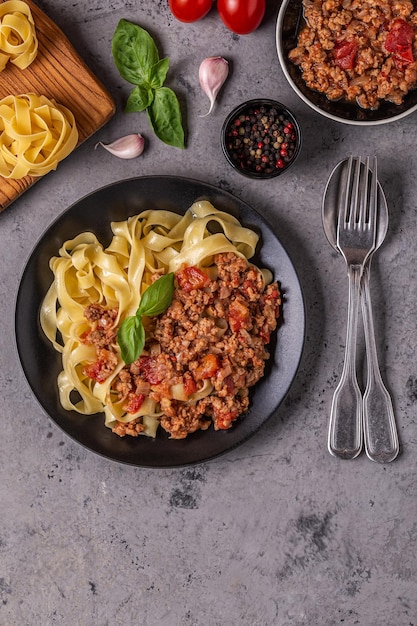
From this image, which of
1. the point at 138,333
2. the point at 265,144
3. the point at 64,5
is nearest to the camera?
the point at 138,333

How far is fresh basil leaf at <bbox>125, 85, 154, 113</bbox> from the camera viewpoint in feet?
12.0

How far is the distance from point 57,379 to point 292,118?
2.05 meters

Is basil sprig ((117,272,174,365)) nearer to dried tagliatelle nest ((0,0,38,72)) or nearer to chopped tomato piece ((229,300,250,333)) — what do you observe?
chopped tomato piece ((229,300,250,333))

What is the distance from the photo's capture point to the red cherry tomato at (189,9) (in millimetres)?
3604

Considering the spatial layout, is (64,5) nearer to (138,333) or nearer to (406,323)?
(138,333)

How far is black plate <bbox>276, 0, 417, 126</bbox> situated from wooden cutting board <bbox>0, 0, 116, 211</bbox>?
1.05m

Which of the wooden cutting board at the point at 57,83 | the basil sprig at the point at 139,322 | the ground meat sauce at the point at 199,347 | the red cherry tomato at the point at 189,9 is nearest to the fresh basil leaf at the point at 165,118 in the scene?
the wooden cutting board at the point at 57,83

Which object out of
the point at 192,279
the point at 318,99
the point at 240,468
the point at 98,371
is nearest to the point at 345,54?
the point at 318,99

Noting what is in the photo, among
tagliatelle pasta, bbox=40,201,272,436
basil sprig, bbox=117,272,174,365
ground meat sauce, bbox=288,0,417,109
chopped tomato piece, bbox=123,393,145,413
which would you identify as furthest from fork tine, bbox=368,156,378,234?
chopped tomato piece, bbox=123,393,145,413

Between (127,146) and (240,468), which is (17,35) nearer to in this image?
(127,146)

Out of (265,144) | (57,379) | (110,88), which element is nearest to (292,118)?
(265,144)

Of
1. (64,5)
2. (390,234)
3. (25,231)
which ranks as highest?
(64,5)

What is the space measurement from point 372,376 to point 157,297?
4.53 feet

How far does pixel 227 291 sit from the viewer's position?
352 cm
